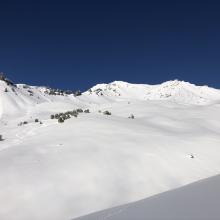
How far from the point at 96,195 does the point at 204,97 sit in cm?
7113

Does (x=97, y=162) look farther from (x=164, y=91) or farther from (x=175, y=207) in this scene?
(x=164, y=91)

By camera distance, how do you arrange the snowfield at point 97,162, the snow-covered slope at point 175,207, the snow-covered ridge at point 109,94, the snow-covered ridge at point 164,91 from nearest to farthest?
the snow-covered slope at point 175,207 < the snowfield at point 97,162 < the snow-covered ridge at point 109,94 < the snow-covered ridge at point 164,91

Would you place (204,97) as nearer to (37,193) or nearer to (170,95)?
(170,95)

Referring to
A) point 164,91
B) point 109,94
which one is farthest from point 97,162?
point 164,91

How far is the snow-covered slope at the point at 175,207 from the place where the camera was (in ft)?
31.8

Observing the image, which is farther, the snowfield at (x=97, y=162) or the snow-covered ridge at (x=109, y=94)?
the snow-covered ridge at (x=109, y=94)

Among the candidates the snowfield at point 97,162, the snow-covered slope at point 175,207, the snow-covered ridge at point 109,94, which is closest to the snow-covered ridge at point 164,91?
the snow-covered ridge at point 109,94

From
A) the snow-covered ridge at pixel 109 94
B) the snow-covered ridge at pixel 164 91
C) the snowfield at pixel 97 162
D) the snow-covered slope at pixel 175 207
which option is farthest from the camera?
the snow-covered ridge at pixel 164 91

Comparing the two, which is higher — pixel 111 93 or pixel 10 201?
pixel 111 93

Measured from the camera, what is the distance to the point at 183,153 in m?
17.0

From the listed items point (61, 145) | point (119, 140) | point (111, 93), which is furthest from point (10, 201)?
point (111, 93)

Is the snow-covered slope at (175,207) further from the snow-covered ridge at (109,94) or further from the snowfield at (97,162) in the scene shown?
the snow-covered ridge at (109,94)

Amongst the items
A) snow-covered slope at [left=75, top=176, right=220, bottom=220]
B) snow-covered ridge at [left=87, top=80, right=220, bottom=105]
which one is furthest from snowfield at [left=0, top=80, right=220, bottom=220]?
snow-covered ridge at [left=87, top=80, right=220, bottom=105]

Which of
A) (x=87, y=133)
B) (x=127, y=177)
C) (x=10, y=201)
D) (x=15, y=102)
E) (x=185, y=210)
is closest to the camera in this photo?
(x=185, y=210)
